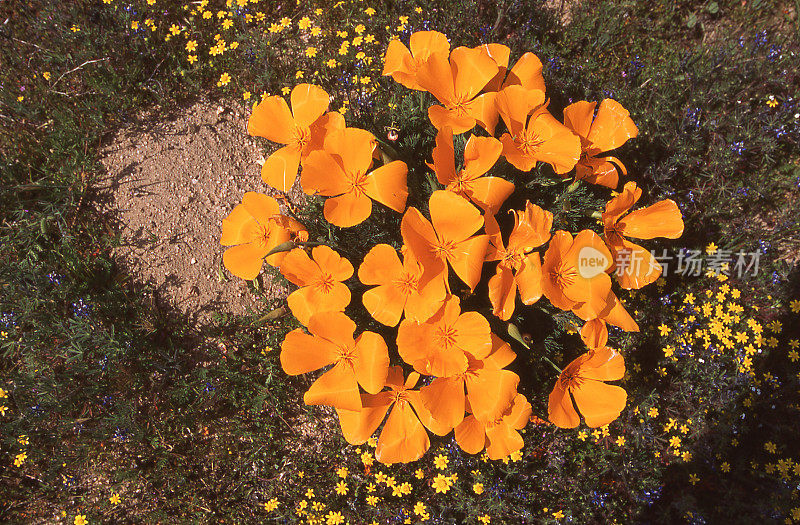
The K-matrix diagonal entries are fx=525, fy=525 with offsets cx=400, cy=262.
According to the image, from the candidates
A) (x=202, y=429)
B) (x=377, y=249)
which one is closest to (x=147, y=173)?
(x=202, y=429)

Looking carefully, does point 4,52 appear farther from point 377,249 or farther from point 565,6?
point 565,6

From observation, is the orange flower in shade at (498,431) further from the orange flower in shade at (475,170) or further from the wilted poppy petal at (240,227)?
the wilted poppy petal at (240,227)

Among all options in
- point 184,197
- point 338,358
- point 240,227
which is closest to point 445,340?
point 338,358

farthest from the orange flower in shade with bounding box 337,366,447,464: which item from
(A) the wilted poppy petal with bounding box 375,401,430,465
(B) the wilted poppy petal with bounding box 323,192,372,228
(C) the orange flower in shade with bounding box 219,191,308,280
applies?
(C) the orange flower in shade with bounding box 219,191,308,280

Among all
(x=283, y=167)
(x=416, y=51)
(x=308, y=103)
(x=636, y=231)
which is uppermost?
(x=416, y=51)

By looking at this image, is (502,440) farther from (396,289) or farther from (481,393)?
(396,289)

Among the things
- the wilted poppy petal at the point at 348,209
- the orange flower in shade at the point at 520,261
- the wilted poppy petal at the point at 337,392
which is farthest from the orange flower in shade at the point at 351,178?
the wilted poppy petal at the point at 337,392

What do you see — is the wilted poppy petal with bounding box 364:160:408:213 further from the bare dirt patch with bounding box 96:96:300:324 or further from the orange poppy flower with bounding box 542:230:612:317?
the bare dirt patch with bounding box 96:96:300:324
